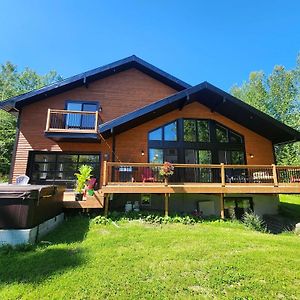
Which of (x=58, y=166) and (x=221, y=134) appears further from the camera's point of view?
(x=221, y=134)

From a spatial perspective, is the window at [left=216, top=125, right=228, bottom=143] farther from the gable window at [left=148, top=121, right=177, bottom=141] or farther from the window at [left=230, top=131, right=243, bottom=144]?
the gable window at [left=148, top=121, right=177, bottom=141]

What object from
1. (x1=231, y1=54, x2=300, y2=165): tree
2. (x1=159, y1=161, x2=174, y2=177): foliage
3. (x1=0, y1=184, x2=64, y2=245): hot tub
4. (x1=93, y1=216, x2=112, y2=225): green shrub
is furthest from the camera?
(x1=231, y1=54, x2=300, y2=165): tree

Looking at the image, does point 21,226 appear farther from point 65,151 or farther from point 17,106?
point 17,106

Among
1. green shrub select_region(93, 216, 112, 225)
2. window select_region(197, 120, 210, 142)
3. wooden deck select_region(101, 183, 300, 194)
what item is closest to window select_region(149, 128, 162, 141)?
window select_region(197, 120, 210, 142)

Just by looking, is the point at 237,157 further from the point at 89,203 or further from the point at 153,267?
the point at 153,267

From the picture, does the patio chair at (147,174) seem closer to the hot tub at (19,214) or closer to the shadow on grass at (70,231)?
the shadow on grass at (70,231)

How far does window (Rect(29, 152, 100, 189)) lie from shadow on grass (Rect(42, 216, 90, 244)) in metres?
3.74

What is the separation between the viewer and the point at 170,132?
1317 centimetres

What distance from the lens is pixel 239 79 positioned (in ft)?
110

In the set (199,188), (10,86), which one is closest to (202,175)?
(199,188)

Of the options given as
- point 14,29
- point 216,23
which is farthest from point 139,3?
point 14,29

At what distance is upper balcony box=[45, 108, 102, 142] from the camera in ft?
37.2

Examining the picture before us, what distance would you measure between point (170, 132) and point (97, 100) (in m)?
4.59

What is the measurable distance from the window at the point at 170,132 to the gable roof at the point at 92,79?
103 inches
